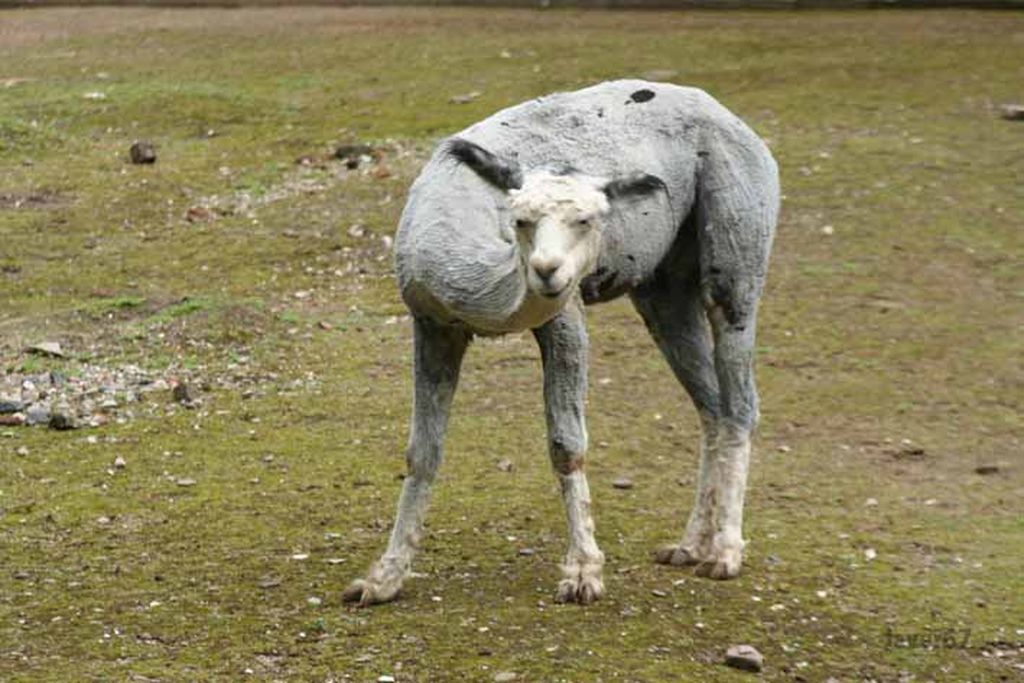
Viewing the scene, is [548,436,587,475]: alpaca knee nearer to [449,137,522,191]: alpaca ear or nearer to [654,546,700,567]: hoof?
[654,546,700,567]: hoof

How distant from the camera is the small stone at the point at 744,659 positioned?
6484 mm

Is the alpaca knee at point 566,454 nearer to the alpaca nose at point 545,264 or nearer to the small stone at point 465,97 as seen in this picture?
the alpaca nose at point 545,264

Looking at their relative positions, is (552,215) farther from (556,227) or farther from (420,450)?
(420,450)

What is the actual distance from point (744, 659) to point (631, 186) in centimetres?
161

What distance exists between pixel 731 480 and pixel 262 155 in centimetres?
804

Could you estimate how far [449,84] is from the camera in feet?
55.2

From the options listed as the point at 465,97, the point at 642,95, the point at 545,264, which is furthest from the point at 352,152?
the point at 545,264

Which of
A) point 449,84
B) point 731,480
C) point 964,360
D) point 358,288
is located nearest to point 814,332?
point 964,360

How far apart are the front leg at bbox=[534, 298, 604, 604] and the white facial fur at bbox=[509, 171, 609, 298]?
0.55 m

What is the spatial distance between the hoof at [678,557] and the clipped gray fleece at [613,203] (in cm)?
103

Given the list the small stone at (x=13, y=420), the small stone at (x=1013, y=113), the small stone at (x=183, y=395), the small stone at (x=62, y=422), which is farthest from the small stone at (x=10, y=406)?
the small stone at (x=1013, y=113)

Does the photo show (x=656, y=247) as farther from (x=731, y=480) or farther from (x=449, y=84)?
(x=449, y=84)

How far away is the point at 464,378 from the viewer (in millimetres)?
10422

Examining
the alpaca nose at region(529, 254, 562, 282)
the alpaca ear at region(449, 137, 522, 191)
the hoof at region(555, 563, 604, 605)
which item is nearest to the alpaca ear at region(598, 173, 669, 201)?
the alpaca ear at region(449, 137, 522, 191)
